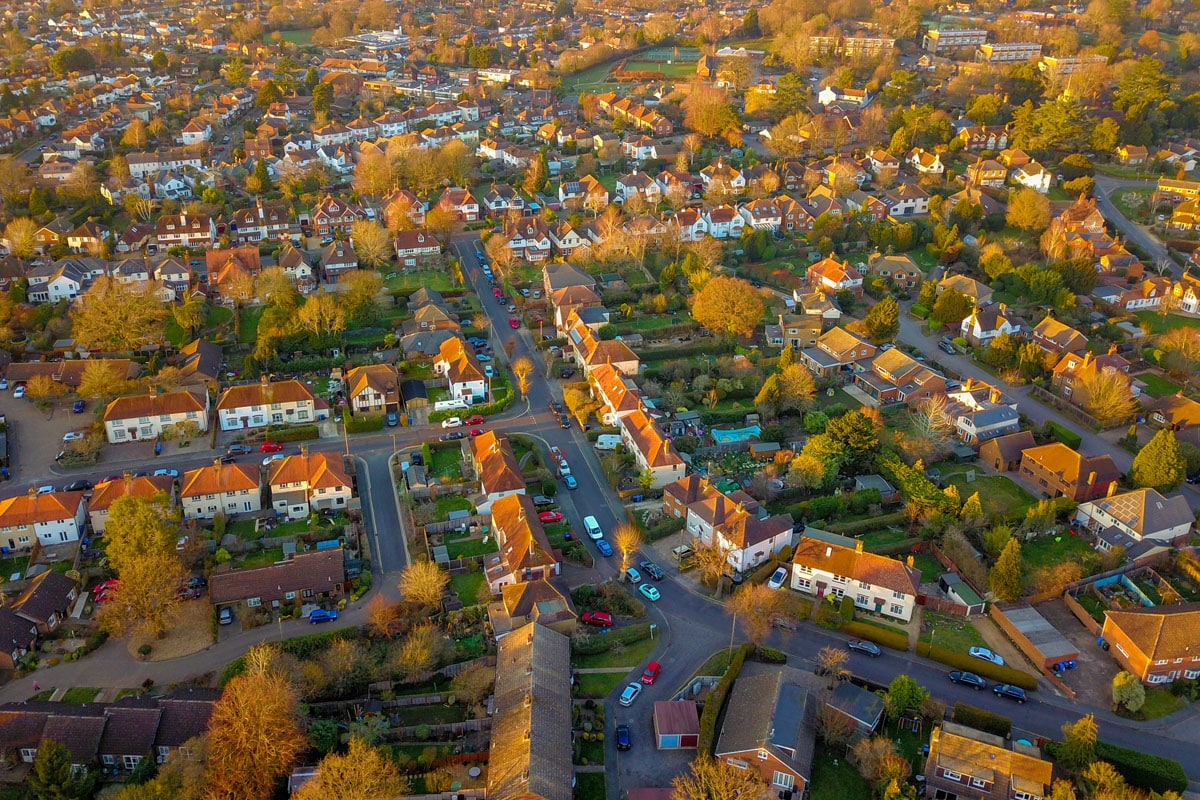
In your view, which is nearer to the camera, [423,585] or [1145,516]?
[423,585]

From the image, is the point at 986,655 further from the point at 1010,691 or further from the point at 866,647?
the point at 866,647

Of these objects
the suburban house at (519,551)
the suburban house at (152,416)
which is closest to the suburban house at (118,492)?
the suburban house at (152,416)

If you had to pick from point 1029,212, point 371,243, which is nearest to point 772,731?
point 371,243

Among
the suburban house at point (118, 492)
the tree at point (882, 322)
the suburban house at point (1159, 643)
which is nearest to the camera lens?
the suburban house at point (1159, 643)

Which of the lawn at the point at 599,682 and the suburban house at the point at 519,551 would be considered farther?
the suburban house at the point at 519,551

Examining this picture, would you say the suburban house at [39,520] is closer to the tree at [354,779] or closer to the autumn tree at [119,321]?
the autumn tree at [119,321]

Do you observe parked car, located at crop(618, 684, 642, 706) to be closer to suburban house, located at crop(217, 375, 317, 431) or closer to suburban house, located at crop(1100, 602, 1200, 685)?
suburban house, located at crop(1100, 602, 1200, 685)

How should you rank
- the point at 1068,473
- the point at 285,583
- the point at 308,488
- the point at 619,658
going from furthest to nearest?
the point at 1068,473 → the point at 308,488 → the point at 285,583 → the point at 619,658
